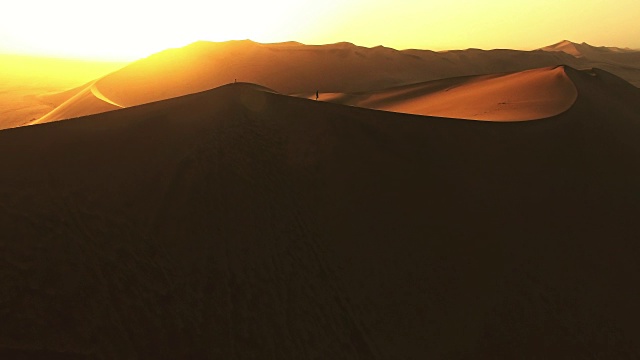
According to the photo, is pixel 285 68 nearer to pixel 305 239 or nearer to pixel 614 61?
pixel 305 239

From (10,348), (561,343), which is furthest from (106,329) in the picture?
(561,343)

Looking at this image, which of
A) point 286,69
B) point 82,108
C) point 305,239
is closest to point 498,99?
point 305,239

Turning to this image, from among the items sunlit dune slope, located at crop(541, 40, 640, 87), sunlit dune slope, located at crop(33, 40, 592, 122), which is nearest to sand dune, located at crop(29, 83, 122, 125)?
sunlit dune slope, located at crop(33, 40, 592, 122)

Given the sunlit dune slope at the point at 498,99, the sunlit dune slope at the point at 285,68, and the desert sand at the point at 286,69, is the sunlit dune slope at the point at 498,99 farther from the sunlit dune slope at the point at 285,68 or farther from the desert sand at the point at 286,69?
the sunlit dune slope at the point at 285,68

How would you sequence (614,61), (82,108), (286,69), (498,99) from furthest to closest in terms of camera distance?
(614,61) < (286,69) < (82,108) < (498,99)

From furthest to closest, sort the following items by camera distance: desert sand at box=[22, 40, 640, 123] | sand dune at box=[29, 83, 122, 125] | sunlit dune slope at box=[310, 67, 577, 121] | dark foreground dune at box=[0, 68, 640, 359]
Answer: desert sand at box=[22, 40, 640, 123]
sand dune at box=[29, 83, 122, 125]
sunlit dune slope at box=[310, 67, 577, 121]
dark foreground dune at box=[0, 68, 640, 359]

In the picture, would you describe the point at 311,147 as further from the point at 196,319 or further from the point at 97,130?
the point at 97,130

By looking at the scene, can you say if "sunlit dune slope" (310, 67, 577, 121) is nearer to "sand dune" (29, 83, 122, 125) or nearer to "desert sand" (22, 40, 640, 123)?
"desert sand" (22, 40, 640, 123)
